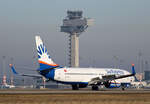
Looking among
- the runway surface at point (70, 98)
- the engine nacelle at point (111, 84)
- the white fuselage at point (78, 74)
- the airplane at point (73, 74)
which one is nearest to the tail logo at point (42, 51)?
the airplane at point (73, 74)

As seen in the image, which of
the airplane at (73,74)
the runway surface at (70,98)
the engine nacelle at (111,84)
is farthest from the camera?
the engine nacelle at (111,84)

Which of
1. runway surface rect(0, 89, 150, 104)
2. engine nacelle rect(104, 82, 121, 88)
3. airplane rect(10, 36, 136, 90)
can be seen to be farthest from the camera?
engine nacelle rect(104, 82, 121, 88)

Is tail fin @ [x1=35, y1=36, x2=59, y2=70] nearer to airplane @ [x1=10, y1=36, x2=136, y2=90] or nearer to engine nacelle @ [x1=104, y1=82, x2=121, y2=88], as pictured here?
airplane @ [x1=10, y1=36, x2=136, y2=90]

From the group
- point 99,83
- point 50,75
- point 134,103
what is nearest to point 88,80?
point 99,83

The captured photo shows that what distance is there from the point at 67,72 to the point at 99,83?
7.01 metres

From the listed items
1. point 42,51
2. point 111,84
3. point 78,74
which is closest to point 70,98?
point 42,51

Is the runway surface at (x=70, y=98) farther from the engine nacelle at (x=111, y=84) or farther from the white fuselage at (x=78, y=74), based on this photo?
the engine nacelle at (x=111, y=84)

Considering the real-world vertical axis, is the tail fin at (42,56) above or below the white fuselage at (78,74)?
above

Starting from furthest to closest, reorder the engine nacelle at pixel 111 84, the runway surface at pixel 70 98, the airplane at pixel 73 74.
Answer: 1. the engine nacelle at pixel 111 84
2. the airplane at pixel 73 74
3. the runway surface at pixel 70 98

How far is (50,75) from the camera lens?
83125 mm

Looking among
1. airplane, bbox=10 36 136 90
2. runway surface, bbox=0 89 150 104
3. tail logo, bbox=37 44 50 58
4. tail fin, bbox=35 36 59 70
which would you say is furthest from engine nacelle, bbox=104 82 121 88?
runway surface, bbox=0 89 150 104

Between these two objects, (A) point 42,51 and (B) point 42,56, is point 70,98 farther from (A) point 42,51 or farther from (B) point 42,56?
(A) point 42,51

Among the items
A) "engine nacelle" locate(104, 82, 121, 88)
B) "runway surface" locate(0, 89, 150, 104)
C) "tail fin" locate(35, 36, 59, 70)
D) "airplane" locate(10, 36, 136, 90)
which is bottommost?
"runway surface" locate(0, 89, 150, 104)

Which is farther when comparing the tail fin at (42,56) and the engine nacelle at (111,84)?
the engine nacelle at (111,84)
